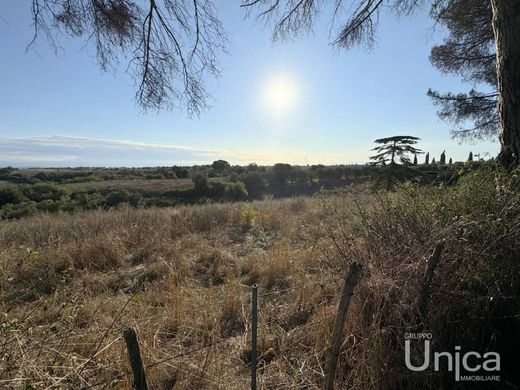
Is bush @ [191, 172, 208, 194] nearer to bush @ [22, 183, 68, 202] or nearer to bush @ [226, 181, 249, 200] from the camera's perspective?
bush @ [226, 181, 249, 200]

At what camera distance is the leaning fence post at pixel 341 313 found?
4.99 ft

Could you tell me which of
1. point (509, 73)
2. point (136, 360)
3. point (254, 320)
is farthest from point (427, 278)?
point (509, 73)

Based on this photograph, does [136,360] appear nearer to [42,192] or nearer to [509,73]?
[509,73]

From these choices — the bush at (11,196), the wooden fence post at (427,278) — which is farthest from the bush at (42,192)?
the wooden fence post at (427,278)

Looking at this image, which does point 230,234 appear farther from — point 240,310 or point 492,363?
point 492,363

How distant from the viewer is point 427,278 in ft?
6.05

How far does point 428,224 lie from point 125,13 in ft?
11.0

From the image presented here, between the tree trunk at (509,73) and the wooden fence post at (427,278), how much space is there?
2.03 meters

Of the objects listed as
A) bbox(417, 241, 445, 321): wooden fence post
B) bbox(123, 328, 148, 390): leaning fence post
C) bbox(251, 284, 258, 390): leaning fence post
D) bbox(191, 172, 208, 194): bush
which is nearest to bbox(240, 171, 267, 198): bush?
bbox(191, 172, 208, 194): bush

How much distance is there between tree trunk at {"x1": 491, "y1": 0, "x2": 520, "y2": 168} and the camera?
3109 millimetres

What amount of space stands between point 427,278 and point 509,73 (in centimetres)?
272

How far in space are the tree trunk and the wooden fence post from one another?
203 centimetres

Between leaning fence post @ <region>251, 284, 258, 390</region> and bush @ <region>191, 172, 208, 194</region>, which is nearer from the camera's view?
leaning fence post @ <region>251, 284, 258, 390</region>

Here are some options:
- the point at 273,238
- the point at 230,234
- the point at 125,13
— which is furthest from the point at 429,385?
the point at 230,234
